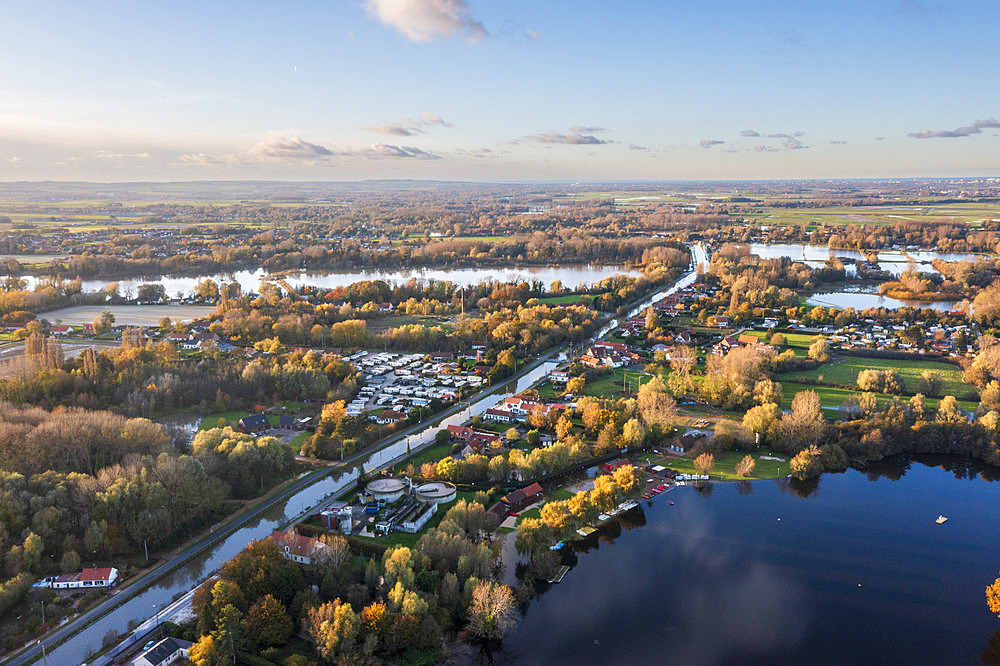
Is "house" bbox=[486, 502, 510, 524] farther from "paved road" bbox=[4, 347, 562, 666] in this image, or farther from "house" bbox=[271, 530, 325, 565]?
"paved road" bbox=[4, 347, 562, 666]

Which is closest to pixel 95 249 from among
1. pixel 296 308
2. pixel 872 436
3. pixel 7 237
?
pixel 7 237

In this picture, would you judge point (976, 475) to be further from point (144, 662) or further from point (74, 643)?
point (74, 643)

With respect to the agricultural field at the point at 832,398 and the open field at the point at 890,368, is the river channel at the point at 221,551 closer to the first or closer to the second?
the agricultural field at the point at 832,398

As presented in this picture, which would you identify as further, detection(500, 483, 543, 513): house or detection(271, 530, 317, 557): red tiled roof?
detection(500, 483, 543, 513): house

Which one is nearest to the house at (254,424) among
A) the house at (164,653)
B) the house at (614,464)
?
the house at (164,653)

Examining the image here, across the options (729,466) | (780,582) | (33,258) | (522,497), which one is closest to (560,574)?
(522,497)

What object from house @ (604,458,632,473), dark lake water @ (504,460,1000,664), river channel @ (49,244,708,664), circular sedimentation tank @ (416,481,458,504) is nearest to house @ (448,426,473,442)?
river channel @ (49,244,708,664)
